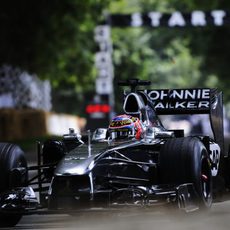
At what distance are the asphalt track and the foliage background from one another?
1819 cm

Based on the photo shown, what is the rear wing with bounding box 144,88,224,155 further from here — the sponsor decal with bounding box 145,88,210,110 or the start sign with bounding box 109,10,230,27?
the start sign with bounding box 109,10,230,27

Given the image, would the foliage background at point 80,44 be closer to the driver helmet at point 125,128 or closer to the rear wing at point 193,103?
the rear wing at point 193,103

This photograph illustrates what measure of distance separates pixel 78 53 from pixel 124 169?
31608 millimetres

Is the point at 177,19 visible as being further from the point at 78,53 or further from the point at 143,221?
the point at 143,221

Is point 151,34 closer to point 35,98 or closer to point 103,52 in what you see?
point 35,98

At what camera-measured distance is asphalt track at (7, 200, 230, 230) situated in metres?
9.34

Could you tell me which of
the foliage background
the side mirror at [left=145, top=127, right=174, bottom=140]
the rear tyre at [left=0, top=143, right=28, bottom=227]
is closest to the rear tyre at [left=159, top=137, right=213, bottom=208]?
the side mirror at [left=145, top=127, right=174, bottom=140]

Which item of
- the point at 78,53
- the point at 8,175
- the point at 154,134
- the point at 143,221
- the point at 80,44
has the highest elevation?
the point at 80,44

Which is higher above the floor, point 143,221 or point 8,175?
point 8,175

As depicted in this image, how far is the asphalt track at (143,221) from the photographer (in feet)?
30.7

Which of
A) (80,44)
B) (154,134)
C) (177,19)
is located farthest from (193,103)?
(80,44)

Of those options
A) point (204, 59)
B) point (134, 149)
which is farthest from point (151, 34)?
point (134, 149)

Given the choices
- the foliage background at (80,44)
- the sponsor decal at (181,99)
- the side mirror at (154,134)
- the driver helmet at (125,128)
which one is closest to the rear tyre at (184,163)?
the side mirror at (154,134)

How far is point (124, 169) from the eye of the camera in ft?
34.1
